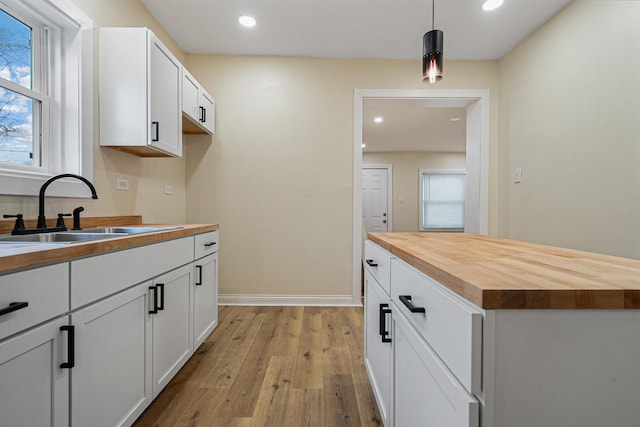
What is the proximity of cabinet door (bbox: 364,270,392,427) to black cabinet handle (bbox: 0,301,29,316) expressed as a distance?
1.08 m

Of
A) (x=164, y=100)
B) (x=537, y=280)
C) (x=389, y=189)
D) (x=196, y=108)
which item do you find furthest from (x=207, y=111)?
(x=389, y=189)

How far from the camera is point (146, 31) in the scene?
185 centimetres

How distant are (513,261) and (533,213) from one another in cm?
232

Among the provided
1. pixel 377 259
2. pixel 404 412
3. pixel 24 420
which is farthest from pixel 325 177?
pixel 24 420

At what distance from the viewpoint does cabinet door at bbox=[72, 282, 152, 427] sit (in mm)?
985

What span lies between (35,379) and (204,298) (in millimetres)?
1245

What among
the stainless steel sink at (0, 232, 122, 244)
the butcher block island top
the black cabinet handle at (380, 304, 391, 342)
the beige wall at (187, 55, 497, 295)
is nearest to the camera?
the butcher block island top

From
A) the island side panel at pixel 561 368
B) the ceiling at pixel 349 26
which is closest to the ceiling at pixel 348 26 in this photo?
the ceiling at pixel 349 26

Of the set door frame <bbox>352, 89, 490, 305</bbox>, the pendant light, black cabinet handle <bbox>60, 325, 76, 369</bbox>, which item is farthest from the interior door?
black cabinet handle <bbox>60, 325, 76, 369</bbox>

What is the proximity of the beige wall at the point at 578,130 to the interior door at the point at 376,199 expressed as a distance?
4.65m

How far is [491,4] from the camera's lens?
2.31m

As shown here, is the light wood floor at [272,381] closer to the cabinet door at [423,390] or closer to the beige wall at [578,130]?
the cabinet door at [423,390]

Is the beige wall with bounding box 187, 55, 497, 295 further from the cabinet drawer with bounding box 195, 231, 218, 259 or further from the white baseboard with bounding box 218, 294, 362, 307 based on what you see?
the cabinet drawer with bounding box 195, 231, 218, 259

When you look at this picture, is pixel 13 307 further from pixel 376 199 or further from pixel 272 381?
pixel 376 199
